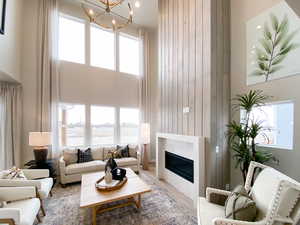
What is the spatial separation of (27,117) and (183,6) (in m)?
4.52

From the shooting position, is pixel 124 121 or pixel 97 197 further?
pixel 124 121

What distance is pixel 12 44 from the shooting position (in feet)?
9.91

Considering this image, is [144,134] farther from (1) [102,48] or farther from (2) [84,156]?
(1) [102,48]

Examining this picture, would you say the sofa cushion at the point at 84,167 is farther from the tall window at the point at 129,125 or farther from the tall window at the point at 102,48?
the tall window at the point at 102,48

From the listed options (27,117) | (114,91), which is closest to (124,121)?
(114,91)

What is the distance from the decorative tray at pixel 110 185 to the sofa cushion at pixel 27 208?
0.78 metres

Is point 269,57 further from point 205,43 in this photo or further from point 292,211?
point 292,211

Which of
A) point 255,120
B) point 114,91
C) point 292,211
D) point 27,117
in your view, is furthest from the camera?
point 114,91

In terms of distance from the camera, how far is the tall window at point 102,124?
14.9 feet

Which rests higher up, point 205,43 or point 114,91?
point 205,43

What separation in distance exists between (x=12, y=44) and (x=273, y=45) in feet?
16.1

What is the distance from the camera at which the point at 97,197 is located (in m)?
2.05

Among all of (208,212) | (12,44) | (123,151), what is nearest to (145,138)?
(123,151)

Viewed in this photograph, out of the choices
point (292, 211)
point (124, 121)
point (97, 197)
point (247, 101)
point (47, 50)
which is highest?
point (47, 50)
